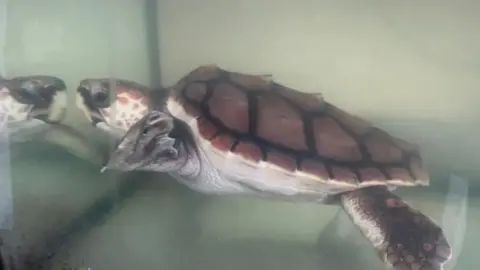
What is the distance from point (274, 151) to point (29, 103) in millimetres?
394

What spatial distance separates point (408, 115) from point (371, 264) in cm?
26

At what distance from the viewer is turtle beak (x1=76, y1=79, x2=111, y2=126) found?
862 mm

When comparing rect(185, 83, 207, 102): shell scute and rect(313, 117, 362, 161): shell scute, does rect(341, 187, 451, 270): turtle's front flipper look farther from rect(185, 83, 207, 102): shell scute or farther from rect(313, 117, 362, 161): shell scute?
rect(185, 83, 207, 102): shell scute

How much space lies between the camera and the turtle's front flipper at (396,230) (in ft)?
2.30

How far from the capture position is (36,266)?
2.46 feet

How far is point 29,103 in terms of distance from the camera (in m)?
0.87

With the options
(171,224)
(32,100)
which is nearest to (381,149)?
(171,224)

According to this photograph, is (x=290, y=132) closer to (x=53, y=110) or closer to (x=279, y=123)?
(x=279, y=123)

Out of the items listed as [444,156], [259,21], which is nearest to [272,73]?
[259,21]

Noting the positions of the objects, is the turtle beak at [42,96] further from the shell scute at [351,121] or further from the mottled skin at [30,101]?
the shell scute at [351,121]

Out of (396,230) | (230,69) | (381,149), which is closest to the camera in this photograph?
(396,230)

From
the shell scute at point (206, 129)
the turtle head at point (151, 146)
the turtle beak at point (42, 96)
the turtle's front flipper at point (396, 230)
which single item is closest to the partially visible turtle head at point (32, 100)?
the turtle beak at point (42, 96)

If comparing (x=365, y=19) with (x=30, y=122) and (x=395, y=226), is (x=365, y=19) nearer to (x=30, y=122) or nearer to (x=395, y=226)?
(x=395, y=226)

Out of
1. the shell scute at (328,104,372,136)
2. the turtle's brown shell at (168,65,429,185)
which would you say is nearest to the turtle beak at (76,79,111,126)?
the turtle's brown shell at (168,65,429,185)
